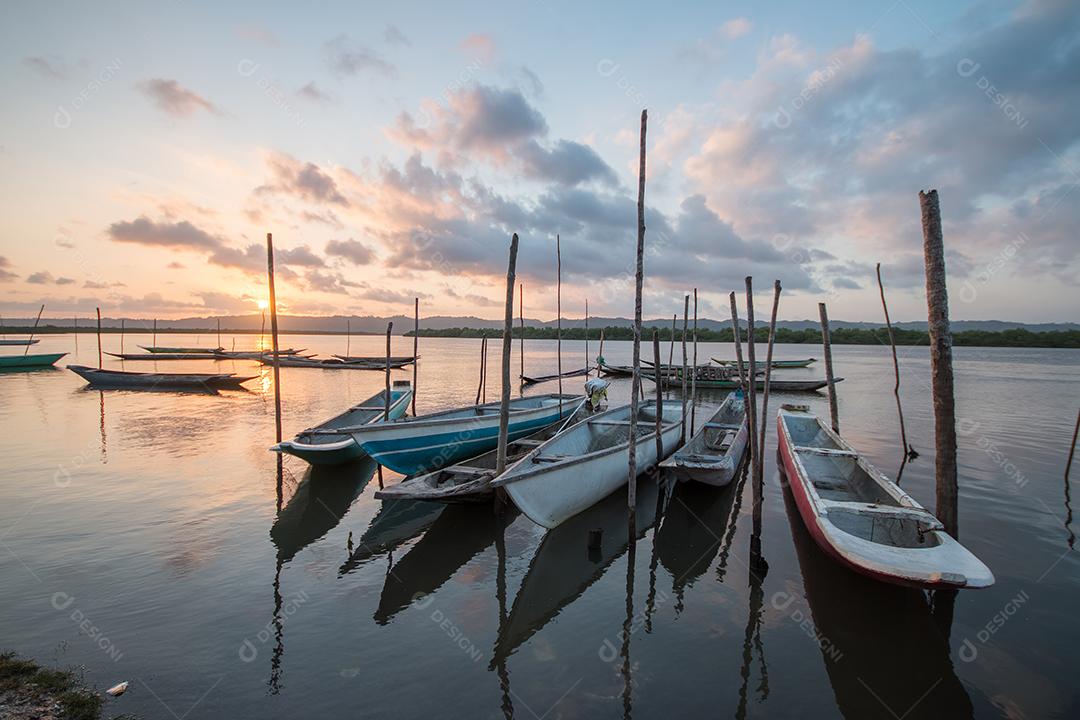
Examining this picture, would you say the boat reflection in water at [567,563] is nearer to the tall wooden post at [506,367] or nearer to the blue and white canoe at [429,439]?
the tall wooden post at [506,367]

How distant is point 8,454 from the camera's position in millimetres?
13117

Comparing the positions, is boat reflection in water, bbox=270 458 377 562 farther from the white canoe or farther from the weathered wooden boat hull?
the weathered wooden boat hull

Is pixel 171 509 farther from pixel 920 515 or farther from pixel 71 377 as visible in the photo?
pixel 71 377

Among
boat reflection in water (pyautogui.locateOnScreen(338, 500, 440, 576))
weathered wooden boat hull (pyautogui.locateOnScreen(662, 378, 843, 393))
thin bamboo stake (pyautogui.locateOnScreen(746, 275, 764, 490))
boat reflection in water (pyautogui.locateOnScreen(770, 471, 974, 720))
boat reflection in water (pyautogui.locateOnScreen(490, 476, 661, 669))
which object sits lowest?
boat reflection in water (pyautogui.locateOnScreen(338, 500, 440, 576))

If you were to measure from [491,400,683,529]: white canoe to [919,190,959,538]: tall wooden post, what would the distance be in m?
4.61

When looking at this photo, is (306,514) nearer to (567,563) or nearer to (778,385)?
(567,563)

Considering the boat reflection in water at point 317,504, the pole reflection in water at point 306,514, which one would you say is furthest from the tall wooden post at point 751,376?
the boat reflection in water at point 317,504

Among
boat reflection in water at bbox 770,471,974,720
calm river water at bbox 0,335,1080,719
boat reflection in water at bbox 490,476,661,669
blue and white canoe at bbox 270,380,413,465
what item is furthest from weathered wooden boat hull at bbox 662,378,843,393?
boat reflection in water at bbox 770,471,974,720

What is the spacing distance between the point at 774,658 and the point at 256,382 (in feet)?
Result: 114

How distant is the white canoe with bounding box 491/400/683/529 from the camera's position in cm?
Answer: 768

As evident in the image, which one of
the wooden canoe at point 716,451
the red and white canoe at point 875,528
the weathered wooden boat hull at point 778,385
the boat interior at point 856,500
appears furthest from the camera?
the weathered wooden boat hull at point 778,385

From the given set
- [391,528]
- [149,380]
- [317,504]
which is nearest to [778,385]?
[391,528]

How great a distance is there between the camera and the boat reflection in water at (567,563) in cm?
591

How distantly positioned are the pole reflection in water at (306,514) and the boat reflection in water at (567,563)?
100 inches
